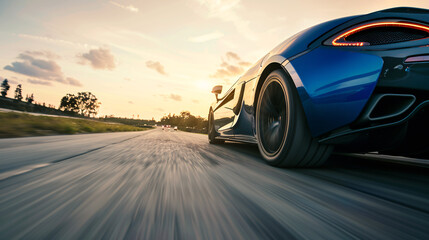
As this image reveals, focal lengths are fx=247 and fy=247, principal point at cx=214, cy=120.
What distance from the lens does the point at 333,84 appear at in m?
2.05

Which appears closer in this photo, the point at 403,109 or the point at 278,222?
the point at 278,222

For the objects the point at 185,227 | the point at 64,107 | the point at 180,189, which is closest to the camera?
the point at 185,227

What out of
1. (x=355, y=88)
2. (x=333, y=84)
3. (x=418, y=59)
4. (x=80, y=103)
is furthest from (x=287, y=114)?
(x=80, y=103)

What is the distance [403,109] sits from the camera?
1.76 metres

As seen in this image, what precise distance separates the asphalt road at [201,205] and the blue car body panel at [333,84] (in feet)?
1.79

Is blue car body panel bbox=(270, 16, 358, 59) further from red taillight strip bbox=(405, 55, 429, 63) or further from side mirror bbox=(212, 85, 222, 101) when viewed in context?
side mirror bbox=(212, 85, 222, 101)

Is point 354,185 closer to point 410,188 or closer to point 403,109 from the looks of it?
point 410,188

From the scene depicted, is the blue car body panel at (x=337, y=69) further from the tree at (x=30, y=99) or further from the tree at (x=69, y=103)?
the tree at (x=30, y=99)

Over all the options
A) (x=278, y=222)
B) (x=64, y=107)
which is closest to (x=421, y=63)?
(x=278, y=222)

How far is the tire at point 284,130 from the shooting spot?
2.42 metres

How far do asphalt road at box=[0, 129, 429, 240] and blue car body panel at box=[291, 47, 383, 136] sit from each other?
0.55 m

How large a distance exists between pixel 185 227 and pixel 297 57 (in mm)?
1981

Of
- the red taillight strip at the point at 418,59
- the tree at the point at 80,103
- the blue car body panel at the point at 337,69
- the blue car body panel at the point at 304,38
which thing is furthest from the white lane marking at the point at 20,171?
the tree at the point at 80,103

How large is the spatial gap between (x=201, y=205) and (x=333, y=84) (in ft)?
4.86
